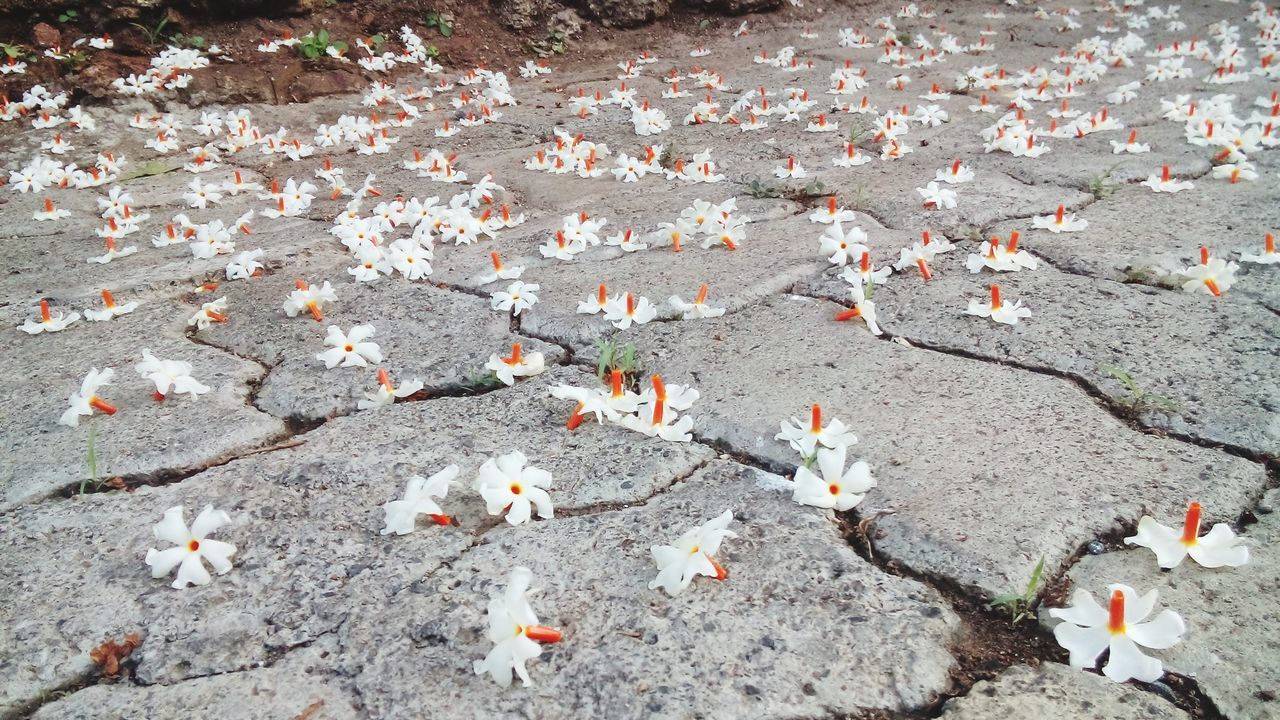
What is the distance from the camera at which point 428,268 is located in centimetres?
221

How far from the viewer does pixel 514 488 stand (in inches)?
51.0

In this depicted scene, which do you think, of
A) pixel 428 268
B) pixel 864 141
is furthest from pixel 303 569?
pixel 864 141

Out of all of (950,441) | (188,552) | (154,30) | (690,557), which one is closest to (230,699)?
(188,552)

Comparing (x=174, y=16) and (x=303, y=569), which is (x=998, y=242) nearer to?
(x=303, y=569)

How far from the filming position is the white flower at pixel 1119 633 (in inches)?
37.6

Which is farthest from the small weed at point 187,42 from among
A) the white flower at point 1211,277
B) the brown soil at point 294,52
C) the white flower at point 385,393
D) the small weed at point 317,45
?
the white flower at point 1211,277

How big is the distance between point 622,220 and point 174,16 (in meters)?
2.98

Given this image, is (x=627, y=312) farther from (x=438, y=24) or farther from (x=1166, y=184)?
(x=438, y=24)

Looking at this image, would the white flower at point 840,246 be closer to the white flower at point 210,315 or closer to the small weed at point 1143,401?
the small weed at point 1143,401

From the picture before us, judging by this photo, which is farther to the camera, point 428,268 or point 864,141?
point 864,141

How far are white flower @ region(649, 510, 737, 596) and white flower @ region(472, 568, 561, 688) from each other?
16 cm

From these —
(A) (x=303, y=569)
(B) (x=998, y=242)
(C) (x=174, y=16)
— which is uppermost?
(C) (x=174, y=16)

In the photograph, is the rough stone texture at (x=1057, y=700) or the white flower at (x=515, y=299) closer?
the rough stone texture at (x=1057, y=700)

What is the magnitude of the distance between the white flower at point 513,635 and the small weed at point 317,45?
3.97m
